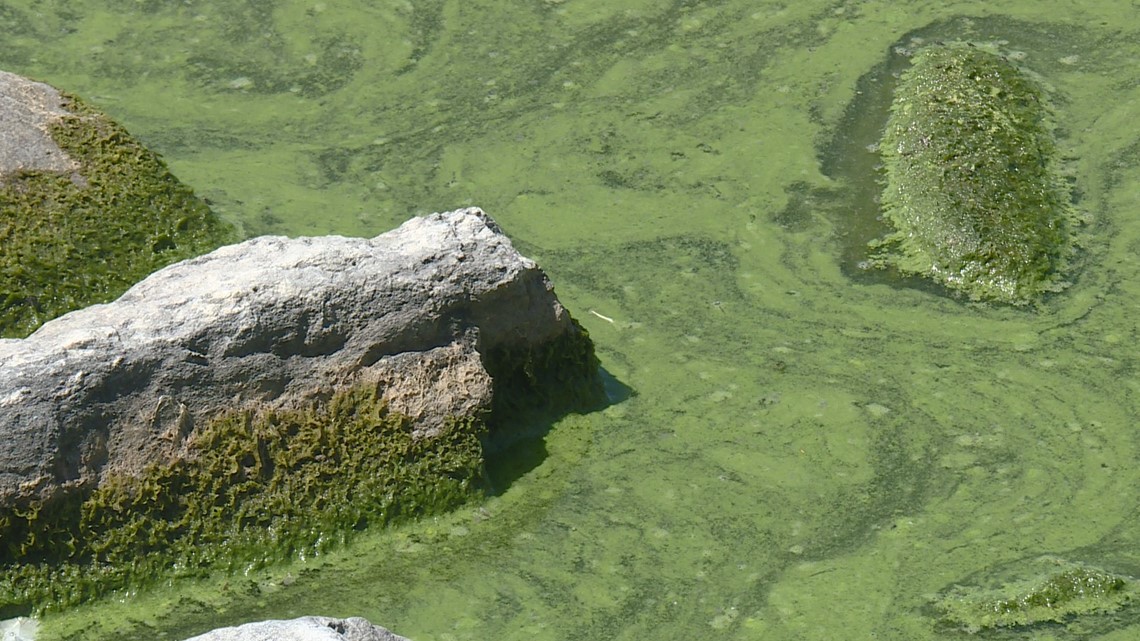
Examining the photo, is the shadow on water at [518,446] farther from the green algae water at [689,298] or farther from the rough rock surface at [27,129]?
the rough rock surface at [27,129]

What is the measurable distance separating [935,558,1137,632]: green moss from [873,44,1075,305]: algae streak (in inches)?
51.7

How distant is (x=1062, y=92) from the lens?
17.7 ft

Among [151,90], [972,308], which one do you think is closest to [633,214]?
[972,308]

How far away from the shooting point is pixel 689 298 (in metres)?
4.46

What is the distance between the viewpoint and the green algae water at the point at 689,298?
3.37m

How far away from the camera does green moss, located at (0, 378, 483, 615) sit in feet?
10.9

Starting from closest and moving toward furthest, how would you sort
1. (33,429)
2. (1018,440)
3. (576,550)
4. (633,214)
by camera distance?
1. (33,429)
2. (576,550)
3. (1018,440)
4. (633,214)

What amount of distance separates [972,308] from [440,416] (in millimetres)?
1652

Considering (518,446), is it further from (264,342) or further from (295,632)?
(295,632)

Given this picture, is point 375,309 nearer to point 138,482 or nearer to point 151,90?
point 138,482

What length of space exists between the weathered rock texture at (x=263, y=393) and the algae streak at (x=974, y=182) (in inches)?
55.9

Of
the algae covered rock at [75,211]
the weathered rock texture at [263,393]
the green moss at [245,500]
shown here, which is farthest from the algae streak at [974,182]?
the algae covered rock at [75,211]

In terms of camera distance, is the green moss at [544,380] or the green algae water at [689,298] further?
the green moss at [544,380]

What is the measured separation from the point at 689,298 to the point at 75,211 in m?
1.74
